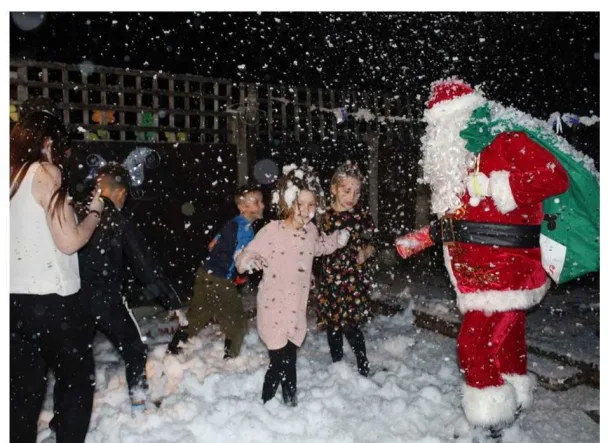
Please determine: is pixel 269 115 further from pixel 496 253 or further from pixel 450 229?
pixel 496 253

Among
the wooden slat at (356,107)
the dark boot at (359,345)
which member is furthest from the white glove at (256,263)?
the wooden slat at (356,107)

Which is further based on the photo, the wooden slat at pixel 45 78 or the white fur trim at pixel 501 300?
the wooden slat at pixel 45 78

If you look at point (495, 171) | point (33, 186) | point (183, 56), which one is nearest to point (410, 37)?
point (183, 56)

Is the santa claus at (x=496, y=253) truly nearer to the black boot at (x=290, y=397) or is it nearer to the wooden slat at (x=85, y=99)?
the black boot at (x=290, y=397)

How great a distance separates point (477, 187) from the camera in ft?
9.50

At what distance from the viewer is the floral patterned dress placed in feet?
12.6

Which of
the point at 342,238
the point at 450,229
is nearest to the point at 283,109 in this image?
the point at 342,238

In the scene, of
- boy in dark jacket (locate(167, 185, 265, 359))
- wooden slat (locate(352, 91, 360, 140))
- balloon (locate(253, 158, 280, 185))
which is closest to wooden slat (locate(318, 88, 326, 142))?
wooden slat (locate(352, 91, 360, 140))

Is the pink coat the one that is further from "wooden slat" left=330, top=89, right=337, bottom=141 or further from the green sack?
"wooden slat" left=330, top=89, right=337, bottom=141

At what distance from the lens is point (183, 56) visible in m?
11.7

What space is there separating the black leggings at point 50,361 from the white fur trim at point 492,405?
2.24m

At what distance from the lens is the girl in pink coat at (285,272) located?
3.27 metres

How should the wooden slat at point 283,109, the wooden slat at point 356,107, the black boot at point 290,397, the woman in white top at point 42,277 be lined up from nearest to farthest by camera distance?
1. the woman in white top at point 42,277
2. the black boot at point 290,397
3. the wooden slat at point 283,109
4. the wooden slat at point 356,107

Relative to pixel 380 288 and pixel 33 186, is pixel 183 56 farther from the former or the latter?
pixel 33 186
